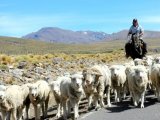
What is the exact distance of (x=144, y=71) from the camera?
672 inches

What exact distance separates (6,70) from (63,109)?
18.5 meters

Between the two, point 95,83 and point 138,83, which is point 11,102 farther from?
point 138,83

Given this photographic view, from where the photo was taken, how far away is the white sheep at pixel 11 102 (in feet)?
54.3

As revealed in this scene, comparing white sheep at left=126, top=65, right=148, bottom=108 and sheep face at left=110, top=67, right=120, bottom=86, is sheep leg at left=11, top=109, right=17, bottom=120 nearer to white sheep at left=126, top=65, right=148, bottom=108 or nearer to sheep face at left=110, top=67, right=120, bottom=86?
sheep face at left=110, top=67, right=120, bottom=86

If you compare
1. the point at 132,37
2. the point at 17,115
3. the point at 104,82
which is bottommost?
the point at 17,115

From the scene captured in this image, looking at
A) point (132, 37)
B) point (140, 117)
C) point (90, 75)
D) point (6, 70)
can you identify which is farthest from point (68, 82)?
point (6, 70)

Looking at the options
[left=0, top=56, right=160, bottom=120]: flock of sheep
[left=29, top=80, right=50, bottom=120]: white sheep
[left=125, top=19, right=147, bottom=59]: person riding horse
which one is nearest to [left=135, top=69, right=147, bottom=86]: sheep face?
[left=0, top=56, right=160, bottom=120]: flock of sheep

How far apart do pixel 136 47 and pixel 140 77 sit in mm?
6690

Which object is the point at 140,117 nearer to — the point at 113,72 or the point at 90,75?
Result: the point at 90,75

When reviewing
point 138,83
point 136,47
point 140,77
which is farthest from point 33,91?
point 136,47

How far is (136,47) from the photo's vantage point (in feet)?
76.4

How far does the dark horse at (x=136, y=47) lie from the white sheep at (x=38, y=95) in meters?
6.43

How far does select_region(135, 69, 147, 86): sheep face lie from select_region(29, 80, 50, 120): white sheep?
3.97 meters

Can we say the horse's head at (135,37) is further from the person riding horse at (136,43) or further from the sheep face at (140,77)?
the sheep face at (140,77)
